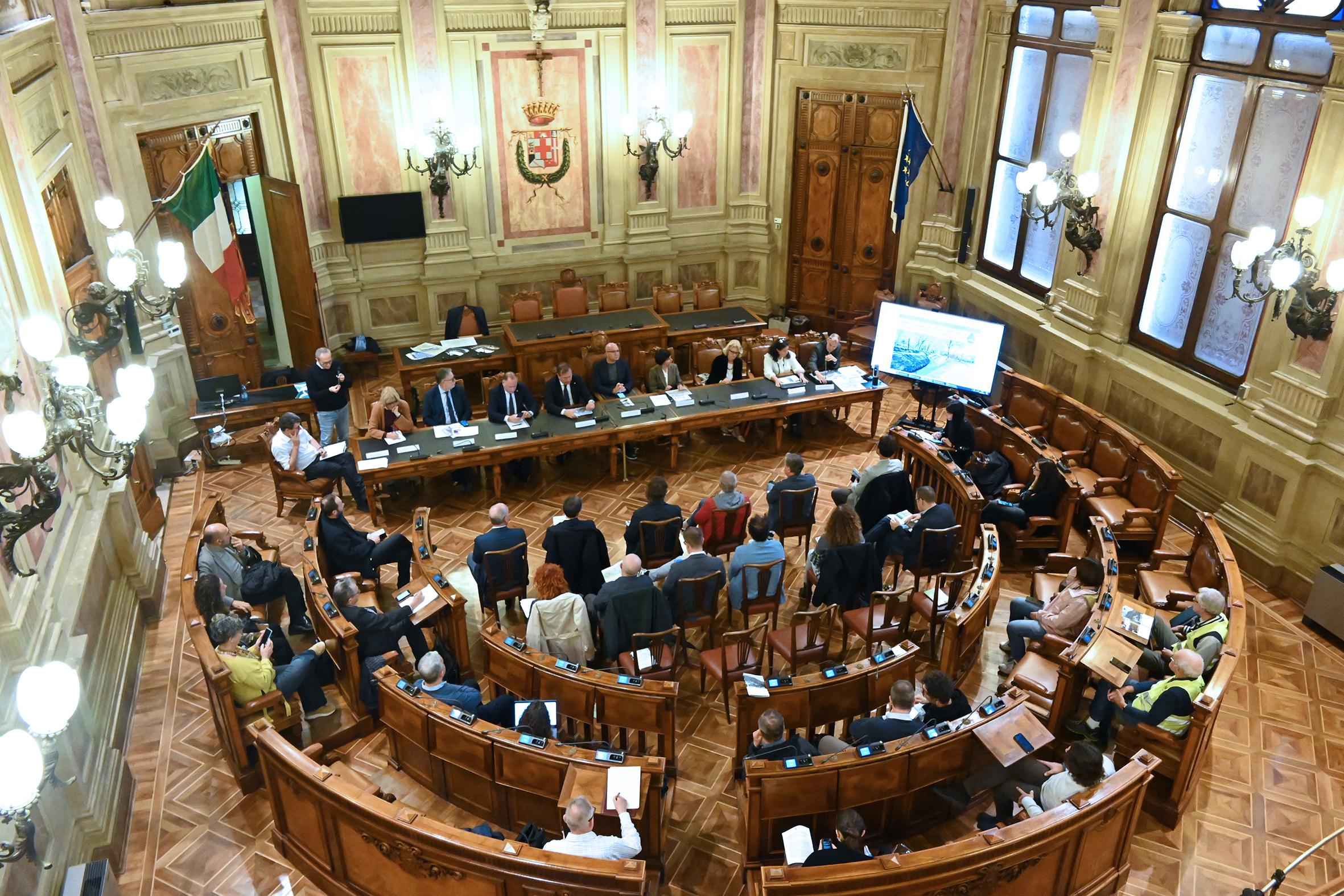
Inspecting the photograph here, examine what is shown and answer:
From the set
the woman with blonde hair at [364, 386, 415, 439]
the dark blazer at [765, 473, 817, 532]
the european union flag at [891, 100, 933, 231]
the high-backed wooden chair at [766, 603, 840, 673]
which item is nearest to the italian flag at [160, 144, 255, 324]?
the woman with blonde hair at [364, 386, 415, 439]

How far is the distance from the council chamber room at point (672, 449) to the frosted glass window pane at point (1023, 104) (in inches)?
2.2

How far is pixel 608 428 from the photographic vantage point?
972 centimetres

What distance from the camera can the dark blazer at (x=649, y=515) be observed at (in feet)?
25.8

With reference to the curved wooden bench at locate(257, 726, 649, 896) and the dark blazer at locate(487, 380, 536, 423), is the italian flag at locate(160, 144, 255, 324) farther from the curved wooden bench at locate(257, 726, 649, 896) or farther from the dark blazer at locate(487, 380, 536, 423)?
the curved wooden bench at locate(257, 726, 649, 896)

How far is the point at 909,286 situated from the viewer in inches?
505

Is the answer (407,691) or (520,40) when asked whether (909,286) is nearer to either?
(520,40)

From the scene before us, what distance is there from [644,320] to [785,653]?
5.92 meters

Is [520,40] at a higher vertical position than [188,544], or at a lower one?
higher

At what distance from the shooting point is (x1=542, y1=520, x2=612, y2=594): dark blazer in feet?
24.5

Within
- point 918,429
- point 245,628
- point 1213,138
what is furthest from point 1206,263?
point 245,628

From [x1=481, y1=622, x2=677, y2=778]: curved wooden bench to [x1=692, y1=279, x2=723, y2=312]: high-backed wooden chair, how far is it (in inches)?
282

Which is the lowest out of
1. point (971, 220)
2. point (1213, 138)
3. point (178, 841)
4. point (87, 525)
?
point (178, 841)

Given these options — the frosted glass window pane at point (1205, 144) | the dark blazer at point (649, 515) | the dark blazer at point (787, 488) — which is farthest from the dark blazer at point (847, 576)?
the frosted glass window pane at point (1205, 144)

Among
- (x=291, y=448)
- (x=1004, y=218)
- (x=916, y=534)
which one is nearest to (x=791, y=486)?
(x=916, y=534)
